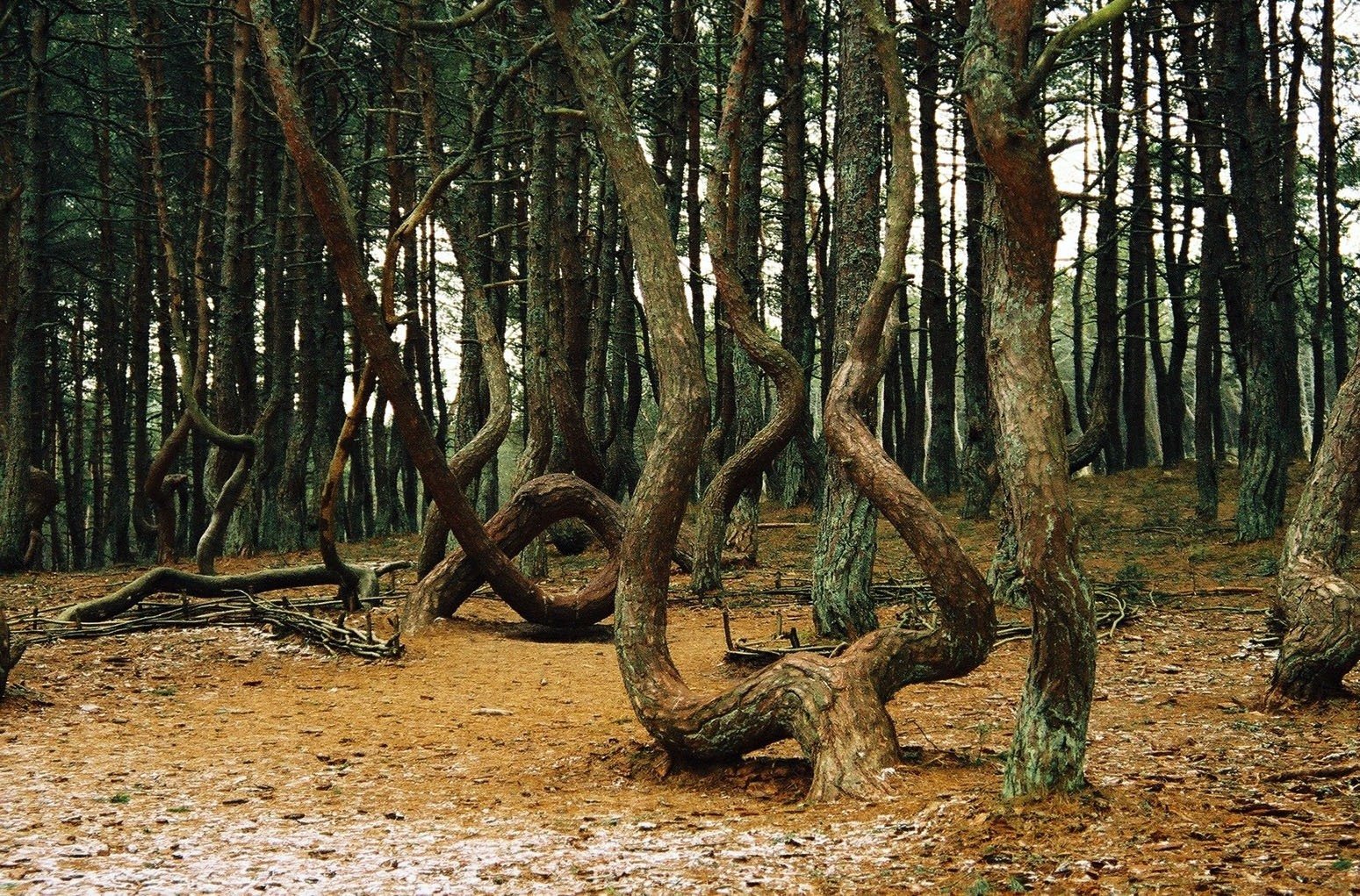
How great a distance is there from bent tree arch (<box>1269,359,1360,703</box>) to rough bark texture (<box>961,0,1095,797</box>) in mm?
2666

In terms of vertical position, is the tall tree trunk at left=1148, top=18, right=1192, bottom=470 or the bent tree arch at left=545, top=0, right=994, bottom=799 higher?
the tall tree trunk at left=1148, top=18, right=1192, bottom=470

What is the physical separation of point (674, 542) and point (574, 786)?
1.45 meters

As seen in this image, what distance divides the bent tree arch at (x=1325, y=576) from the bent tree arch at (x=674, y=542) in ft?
7.14

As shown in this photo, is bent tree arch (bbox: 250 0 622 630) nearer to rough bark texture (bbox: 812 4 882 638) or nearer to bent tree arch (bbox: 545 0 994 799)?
bent tree arch (bbox: 545 0 994 799)

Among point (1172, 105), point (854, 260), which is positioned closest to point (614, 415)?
point (854, 260)

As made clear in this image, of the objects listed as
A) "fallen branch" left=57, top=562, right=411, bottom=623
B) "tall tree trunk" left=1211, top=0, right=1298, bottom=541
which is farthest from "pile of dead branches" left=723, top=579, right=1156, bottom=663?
"fallen branch" left=57, top=562, right=411, bottom=623

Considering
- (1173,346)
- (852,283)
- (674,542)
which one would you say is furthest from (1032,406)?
(1173,346)

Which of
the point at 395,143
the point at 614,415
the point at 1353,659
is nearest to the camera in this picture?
the point at 1353,659

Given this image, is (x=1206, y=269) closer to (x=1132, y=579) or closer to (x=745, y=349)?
(x=1132, y=579)

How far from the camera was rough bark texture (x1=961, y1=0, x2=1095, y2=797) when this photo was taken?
4242 millimetres

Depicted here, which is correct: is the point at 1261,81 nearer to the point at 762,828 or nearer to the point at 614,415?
the point at 614,415

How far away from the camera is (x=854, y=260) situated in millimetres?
9656

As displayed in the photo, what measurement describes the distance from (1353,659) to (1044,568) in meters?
3.14

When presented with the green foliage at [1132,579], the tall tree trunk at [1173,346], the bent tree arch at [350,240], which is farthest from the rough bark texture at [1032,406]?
the tall tree trunk at [1173,346]
